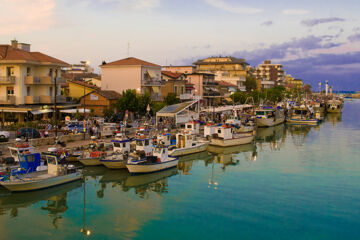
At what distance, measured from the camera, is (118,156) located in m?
28.7

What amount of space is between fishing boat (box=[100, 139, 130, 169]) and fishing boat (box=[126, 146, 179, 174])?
0.87 metres

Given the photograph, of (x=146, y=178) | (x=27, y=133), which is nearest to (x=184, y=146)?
(x=146, y=178)

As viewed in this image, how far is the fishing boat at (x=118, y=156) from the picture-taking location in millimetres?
28062

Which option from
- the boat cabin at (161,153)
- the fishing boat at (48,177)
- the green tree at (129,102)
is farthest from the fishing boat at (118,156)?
the green tree at (129,102)

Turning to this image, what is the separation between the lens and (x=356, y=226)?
62.7 feet

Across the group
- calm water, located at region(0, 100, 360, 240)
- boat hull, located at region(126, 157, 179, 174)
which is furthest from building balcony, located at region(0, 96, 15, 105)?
boat hull, located at region(126, 157, 179, 174)

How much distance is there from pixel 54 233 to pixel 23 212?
3601 millimetres

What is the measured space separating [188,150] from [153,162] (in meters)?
7.80

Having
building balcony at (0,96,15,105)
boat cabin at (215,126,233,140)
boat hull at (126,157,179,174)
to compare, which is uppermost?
building balcony at (0,96,15,105)

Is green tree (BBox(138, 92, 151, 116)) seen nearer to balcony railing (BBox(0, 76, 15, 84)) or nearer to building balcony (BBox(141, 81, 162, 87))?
building balcony (BBox(141, 81, 162, 87))

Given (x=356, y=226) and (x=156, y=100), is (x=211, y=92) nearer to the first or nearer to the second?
(x=156, y=100)

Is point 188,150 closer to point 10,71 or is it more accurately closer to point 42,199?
point 42,199

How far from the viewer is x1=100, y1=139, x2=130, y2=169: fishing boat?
28062 mm

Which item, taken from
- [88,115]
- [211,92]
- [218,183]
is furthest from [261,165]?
[211,92]
